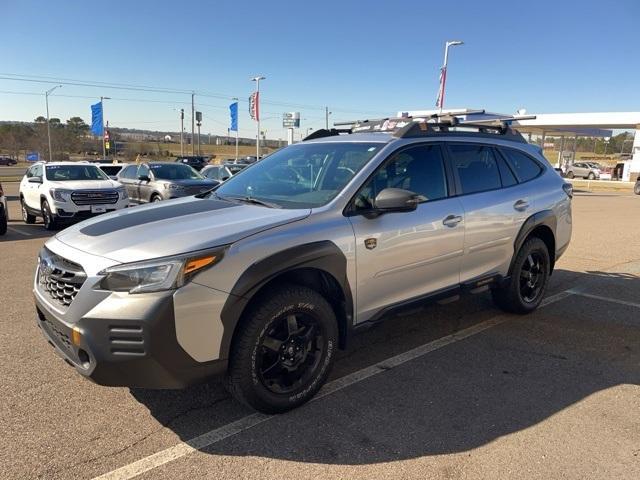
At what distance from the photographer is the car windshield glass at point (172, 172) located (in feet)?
46.5

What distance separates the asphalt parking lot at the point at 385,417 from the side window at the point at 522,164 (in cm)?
154

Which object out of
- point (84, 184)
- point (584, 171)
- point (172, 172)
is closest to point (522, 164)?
point (84, 184)

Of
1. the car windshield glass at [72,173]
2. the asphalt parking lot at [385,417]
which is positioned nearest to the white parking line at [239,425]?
the asphalt parking lot at [385,417]

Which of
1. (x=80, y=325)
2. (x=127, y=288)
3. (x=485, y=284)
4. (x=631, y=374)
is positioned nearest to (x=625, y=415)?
(x=631, y=374)

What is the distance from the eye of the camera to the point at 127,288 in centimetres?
262

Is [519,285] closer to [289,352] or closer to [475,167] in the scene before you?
[475,167]

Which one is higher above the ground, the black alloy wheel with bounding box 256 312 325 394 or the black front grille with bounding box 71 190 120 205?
the black front grille with bounding box 71 190 120 205

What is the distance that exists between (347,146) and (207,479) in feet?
8.59

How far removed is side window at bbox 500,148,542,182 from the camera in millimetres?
4941

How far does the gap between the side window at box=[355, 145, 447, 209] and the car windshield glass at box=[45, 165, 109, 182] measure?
1069cm

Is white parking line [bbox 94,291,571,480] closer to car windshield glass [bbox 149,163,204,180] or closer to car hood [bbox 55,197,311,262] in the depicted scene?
car hood [bbox 55,197,311,262]

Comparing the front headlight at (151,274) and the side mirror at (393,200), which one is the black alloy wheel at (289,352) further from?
the side mirror at (393,200)

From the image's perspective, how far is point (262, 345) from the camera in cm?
296

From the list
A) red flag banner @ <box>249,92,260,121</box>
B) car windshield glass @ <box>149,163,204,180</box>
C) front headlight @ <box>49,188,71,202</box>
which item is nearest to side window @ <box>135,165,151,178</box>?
car windshield glass @ <box>149,163,204,180</box>
